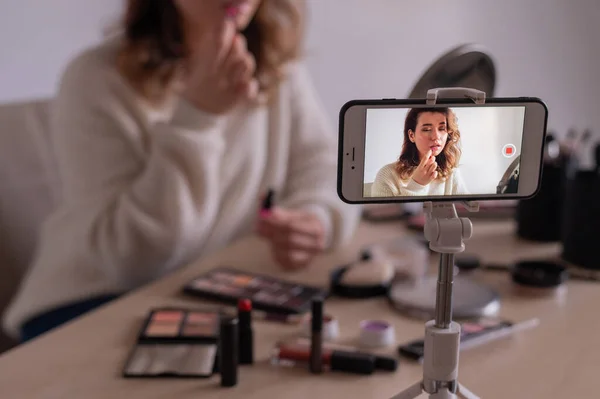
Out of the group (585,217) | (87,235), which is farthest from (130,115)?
(585,217)

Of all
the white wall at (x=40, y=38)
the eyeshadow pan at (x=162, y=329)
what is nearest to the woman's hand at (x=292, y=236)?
the eyeshadow pan at (x=162, y=329)

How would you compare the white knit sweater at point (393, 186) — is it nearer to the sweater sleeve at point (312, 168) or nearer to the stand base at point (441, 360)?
the stand base at point (441, 360)

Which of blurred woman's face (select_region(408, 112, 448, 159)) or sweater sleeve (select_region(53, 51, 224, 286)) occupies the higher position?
blurred woman's face (select_region(408, 112, 448, 159))

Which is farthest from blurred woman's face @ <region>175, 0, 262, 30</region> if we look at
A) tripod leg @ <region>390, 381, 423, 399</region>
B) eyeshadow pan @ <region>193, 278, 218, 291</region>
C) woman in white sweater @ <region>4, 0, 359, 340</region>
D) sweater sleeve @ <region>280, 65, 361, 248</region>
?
tripod leg @ <region>390, 381, 423, 399</region>

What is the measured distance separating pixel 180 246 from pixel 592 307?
538mm

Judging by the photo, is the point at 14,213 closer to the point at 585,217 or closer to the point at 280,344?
the point at 280,344

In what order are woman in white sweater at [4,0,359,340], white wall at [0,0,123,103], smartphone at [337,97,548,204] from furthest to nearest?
1. white wall at [0,0,123,103]
2. woman in white sweater at [4,0,359,340]
3. smartphone at [337,97,548,204]

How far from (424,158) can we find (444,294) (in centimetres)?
9

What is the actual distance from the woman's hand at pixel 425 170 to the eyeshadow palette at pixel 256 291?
0.31 metres

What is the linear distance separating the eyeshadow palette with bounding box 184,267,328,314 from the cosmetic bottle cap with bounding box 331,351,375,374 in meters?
0.12

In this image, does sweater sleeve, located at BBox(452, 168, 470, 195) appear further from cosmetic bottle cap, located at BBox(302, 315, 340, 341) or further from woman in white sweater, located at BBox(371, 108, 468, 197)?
cosmetic bottle cap, located at BBox(302, 315, 340, 341)

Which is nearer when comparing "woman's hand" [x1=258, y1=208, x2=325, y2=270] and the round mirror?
the round mirror

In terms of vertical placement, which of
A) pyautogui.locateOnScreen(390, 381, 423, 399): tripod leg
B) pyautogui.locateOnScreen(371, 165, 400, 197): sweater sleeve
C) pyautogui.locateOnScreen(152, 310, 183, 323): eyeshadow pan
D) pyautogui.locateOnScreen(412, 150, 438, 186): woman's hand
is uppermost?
pyautogui.locateOnScreen(412, 150, 438, 186): woman's hand

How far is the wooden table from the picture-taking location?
1.70ft
